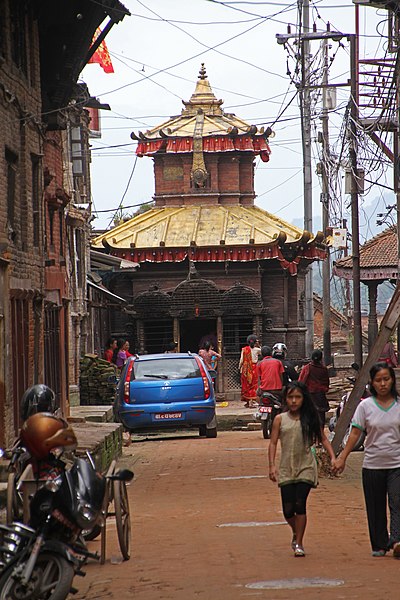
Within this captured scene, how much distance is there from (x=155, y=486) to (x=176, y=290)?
2412 cm

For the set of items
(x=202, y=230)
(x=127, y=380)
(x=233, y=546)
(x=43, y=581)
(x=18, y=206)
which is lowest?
(x=233, y=546)

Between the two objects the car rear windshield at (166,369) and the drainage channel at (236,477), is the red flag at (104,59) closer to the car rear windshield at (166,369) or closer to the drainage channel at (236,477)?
the car rear windshield at (166,369)

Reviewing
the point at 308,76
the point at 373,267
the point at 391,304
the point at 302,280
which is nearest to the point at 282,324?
the point at 302,280

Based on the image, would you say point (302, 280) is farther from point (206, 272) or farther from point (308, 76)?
point (308, 76)

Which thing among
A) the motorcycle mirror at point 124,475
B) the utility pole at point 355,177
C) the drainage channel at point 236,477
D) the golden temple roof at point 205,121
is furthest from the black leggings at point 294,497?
the golden temple roof at point 205,121

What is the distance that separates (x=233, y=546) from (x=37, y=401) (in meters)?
2.09

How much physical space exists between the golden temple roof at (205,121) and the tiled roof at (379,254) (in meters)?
7.56

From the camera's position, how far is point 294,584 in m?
9.27

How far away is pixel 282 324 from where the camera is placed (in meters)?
41.7

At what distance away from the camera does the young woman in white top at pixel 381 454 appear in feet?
35.3

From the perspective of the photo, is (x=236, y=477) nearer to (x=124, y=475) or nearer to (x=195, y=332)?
(x=124, y=475)

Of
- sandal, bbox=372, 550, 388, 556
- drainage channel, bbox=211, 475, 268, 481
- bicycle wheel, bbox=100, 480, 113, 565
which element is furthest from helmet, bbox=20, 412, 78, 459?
drainage channel, bbox=211, 475, 268, 481

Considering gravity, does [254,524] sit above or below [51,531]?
below

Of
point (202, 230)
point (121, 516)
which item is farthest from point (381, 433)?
point (202, 230)
